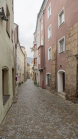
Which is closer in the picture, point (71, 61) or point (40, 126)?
point (40, 126)

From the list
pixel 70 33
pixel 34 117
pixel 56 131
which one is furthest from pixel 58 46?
pixel 56 131

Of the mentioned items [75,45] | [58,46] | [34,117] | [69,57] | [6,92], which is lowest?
[34,117]

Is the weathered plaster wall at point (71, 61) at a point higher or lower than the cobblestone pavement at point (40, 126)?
higher

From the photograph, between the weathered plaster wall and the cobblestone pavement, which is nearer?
the cobblestone pavement

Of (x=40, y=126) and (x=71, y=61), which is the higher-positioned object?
(x=71, y=61)

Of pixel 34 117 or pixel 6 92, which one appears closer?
pixel 34 117

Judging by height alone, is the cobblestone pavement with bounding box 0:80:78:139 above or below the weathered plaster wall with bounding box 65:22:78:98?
below

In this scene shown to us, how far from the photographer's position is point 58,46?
33.9 feet

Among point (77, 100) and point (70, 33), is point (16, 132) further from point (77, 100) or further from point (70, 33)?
point (70, 33)

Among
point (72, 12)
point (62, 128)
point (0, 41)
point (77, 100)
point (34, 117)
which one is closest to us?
point (62, 128)

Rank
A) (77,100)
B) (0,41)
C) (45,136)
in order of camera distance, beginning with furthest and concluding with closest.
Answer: (77,100) < (0,41) < (45,136)

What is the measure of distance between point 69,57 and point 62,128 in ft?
18.2

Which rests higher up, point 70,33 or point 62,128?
point 70,33

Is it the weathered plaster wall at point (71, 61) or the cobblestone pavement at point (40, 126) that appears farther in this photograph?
the weathered plaster wall at point (71, 61)
